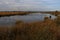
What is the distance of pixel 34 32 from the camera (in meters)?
14.0

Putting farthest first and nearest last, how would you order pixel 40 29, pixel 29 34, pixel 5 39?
1. pixel 40 29
2. pixel 29 34
3. pixel 5 39

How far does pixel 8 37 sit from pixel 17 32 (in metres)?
1.74

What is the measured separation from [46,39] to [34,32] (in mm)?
1275

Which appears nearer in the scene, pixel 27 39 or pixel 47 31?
pixel 27 39

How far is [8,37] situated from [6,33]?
80 centimetres

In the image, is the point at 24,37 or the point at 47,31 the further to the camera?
the point at 47,31

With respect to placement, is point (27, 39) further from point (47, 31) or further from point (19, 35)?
point (47, 31)

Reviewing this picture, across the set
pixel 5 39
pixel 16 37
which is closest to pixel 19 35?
pixel 16 37

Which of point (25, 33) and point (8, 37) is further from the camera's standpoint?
point (25, 33)

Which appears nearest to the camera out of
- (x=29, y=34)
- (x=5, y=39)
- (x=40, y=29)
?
(x=5, y=39)

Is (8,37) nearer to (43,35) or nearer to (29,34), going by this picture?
(29,34)

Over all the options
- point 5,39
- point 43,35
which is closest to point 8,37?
point 5,39

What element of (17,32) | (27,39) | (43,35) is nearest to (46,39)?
(43,35)

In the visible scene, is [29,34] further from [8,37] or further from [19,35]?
[8,37]
